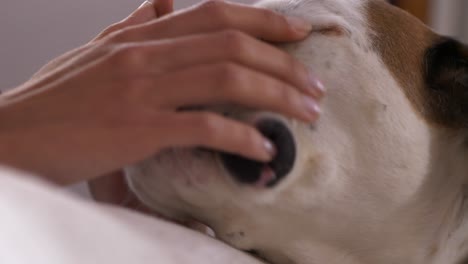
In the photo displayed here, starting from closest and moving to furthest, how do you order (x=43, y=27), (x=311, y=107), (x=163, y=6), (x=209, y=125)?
1. (x=209, y=125)
2. (x=311, y=107)
3. (x=163, y=6)
4. (x=43, y=27)

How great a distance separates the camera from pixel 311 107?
2.34ft

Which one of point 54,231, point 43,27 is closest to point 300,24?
point 54,231

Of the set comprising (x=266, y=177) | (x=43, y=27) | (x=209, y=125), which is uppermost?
(x=209, y=125)

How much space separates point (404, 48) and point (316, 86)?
191 mm

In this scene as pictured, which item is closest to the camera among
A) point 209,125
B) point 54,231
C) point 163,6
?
point 54,231

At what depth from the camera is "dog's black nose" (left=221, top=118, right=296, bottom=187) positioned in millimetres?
686

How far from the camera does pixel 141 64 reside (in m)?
0.64

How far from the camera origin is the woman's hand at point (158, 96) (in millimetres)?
569

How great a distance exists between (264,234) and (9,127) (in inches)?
12.8

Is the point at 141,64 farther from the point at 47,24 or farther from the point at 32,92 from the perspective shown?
the point at 47,24

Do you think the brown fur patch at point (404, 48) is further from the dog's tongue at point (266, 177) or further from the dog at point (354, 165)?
the dog's tongue at point (266, 177)

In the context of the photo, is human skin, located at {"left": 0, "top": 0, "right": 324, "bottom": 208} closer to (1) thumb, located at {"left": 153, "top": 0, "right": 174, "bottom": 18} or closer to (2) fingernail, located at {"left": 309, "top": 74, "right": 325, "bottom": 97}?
(2) fingernail, located at {"left": 309, "top": 74, "right": 325, "bottom": 97}

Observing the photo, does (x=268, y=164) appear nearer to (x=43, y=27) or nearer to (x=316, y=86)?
(x=316, y=86)

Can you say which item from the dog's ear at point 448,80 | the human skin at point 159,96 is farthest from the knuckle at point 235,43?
the dog's ear at point 448,80
